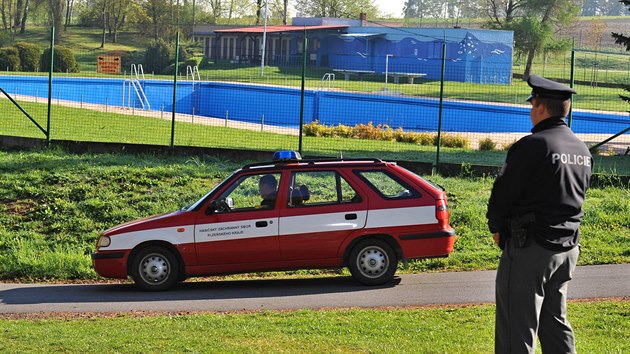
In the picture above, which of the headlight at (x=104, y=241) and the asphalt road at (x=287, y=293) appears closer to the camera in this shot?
the asphalt road at (x=287, y=293)

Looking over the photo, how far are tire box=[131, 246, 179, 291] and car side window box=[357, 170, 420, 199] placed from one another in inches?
97.7

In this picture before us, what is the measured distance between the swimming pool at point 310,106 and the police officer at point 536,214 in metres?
24.8

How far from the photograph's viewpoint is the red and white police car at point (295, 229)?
11164 mm

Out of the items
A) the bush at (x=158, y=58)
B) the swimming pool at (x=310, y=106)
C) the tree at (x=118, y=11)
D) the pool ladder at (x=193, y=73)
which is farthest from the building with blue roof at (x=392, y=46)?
the swimming pool at (x=310, y=106)

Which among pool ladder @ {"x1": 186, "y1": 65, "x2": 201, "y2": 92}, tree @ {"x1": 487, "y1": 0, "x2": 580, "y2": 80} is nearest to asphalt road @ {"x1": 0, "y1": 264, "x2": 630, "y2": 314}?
pool ladder @ {"x1": 186, "y1": 65, "x2": 201, "y2": 92}

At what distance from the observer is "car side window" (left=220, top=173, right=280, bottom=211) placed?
37.3ft

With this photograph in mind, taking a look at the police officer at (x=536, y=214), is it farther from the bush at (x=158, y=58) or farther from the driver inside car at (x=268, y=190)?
the bush at (x=158, y=58)

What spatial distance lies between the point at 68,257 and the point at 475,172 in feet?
25.2

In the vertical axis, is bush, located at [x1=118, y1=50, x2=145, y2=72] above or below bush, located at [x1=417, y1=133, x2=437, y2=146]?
above

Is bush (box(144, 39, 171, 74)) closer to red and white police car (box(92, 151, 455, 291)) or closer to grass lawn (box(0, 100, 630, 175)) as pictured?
grass lawn (box(0, 100, 630, 175))

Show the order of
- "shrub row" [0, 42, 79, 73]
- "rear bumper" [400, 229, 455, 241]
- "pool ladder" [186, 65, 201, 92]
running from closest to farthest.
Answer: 1. "rear bumper" [400, 229, 455, 241]
2. "pool ladder" [186, 65, 201, 92]
3. "shrub row" [0, 42, 79, 73]

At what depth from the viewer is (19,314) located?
10125 mm

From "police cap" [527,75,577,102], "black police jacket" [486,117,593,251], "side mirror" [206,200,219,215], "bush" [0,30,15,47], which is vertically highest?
"bush" [0,30,15,47]

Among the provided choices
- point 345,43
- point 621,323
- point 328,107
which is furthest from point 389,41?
point 621,323
